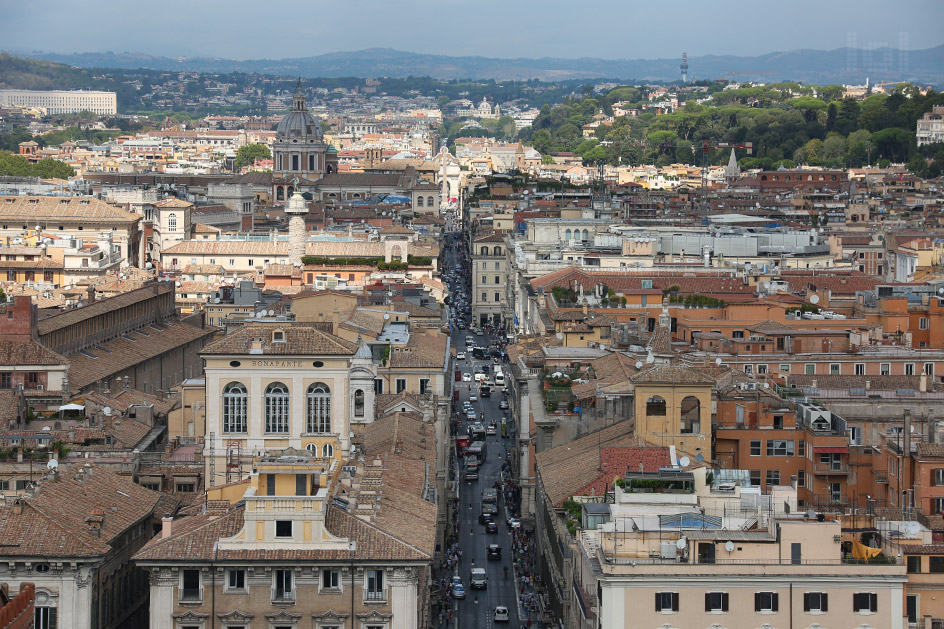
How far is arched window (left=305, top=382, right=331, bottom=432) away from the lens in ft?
174

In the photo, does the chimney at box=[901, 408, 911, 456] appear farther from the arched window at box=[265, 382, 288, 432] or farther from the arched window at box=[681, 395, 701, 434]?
the arched window at box=[265, 382, 288, 432]

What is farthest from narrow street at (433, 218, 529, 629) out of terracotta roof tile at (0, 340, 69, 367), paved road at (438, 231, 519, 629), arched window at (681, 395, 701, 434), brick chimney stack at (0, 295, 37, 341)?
brick chimney stack at (0, 295, 37, 341)

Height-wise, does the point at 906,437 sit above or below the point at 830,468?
above

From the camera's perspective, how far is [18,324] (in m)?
69.1

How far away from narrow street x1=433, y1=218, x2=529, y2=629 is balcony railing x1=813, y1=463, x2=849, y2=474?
887cm

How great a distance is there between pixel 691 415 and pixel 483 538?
1468 centimetres

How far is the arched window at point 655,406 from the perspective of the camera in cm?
5191

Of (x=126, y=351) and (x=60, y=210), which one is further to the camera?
(x=60, y=210)

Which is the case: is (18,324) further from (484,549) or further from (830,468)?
(830,468)

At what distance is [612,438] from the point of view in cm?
5469

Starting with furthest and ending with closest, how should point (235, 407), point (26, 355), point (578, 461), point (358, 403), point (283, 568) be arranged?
point (26, 355), point (358, 403), point (578, 461), point (235, 407), point (283, 568)

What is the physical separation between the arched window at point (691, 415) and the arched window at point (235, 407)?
1125 cm

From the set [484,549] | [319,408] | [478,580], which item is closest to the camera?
[319,408]

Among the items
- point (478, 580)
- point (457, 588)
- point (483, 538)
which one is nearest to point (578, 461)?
point (457, 588)
